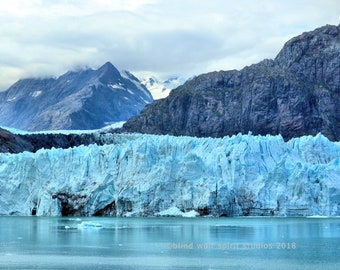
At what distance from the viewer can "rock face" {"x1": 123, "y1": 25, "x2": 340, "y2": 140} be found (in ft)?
365

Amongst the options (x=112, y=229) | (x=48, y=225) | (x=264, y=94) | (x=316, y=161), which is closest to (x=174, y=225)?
(x=112, y=229)

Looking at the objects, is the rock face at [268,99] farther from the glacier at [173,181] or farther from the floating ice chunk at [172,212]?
the floating ice chunk at [172,212]

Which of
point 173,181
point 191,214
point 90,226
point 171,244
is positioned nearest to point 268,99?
point 173,181

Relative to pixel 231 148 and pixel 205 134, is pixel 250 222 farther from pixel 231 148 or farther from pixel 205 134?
pixel 205 134

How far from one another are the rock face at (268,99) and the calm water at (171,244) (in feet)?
208

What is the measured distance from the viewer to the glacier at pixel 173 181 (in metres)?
50.6

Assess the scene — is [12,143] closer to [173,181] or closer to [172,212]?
[173,181]

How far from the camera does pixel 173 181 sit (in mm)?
50844

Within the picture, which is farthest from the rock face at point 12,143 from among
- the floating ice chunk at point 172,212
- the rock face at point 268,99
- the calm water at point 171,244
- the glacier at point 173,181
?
the floating ice chunk at point 172,212

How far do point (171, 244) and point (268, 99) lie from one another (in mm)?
82815

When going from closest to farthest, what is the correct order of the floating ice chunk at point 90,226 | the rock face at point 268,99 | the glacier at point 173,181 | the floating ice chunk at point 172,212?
the floating ice chunk at point 90,226 → the floating ice chunk at point 172,212 → the glacier at point 173,181 → the rock face at point 268,99

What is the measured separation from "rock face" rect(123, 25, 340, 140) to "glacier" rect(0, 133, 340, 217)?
55.2 meters

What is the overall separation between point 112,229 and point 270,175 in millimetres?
14568

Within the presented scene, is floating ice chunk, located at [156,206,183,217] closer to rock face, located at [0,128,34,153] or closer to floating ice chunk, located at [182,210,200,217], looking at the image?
floating ice chunk, located at [182,210,200,217]
